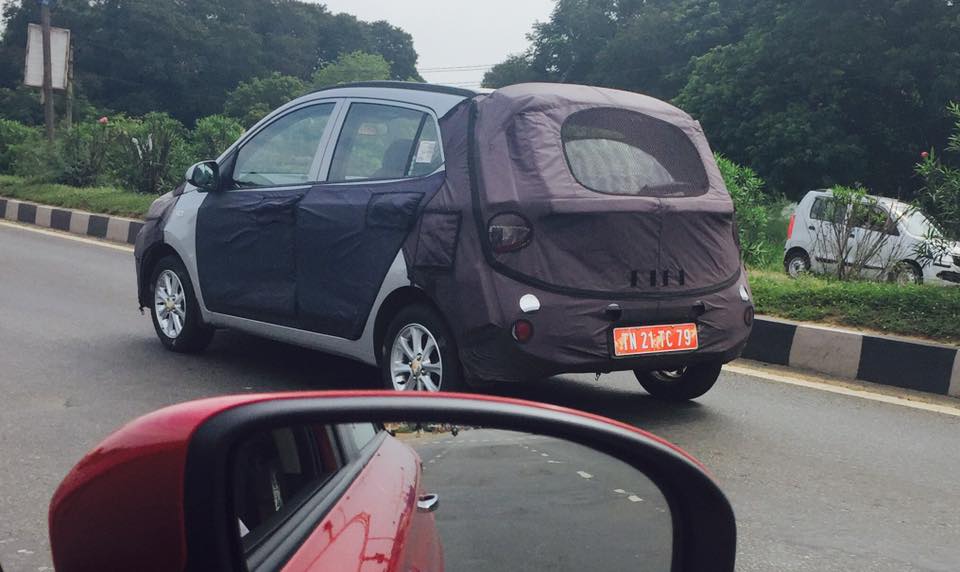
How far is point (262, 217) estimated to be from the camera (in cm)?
611

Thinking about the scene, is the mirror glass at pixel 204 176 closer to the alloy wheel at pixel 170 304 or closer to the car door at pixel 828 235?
the alloy wheel at pixel 170 304

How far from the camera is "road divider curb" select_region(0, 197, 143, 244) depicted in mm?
14080

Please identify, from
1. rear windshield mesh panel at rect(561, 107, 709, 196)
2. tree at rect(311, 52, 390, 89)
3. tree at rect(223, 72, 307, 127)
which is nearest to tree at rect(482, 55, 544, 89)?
tree at rect(223, 72, 307, 127)

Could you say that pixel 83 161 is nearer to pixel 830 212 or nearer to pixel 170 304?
pixel 830 212

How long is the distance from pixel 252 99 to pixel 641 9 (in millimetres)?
27930

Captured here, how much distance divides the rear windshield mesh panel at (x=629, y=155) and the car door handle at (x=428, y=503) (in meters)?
3.90

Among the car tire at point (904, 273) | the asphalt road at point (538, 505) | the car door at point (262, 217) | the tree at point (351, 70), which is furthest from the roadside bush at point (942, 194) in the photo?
the tree at point (351, 70)

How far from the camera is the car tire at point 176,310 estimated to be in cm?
675

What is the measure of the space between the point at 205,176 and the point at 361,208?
4.26 ft

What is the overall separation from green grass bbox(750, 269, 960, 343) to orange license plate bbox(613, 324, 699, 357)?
2.93 m

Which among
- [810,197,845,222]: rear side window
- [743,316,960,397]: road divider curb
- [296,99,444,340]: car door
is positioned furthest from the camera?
[810,197,845,222]: rear side window

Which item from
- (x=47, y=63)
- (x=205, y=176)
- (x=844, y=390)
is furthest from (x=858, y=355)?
(x=47, y=63)

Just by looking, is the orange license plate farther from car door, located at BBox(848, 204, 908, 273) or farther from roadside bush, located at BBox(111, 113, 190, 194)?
roadside bush, located at BBox(111, 113, 190, 194)

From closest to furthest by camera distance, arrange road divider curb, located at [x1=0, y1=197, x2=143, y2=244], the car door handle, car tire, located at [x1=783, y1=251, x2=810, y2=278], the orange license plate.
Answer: the car door handle, the orange license plate, road divider curb, located at [x1=0, y1=197, x2=143, y2=244], car tire, located at [x1=783, y1=251, x2=810, y2=278]
